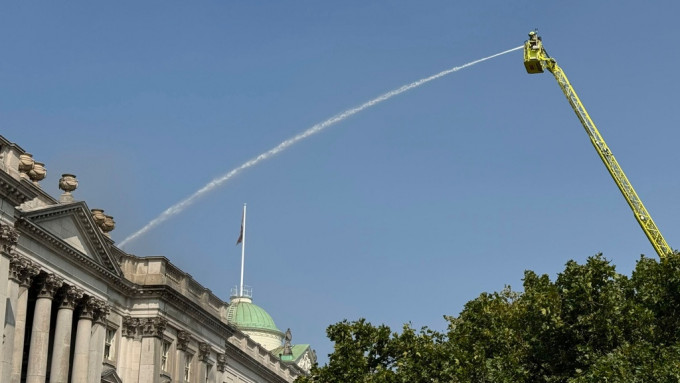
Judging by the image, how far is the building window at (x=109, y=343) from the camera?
6725 centimetres

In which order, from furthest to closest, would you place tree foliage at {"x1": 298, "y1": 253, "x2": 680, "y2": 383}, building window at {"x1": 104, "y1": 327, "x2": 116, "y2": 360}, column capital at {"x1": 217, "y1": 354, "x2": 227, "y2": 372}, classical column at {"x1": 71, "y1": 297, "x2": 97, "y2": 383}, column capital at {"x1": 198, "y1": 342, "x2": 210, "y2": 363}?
1. column capital at {"x1": 217, "y1": 354, "x2": 227, "y2": 372}
2. column capital at {"x1": 198, "y1": 342, "x2": 210, "y2": 363}
3. building window at {"x1": 104, "y1": 327, "x2": 116, "y2": 360}
4. classical column at {"x1": 71, "y1": 297, "x2": 97, "y2": 383}
5. tree foliage at {"x1": 298, "y1": 253, "x2": 680, "y2": 383}

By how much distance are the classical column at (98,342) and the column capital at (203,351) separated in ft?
39.2

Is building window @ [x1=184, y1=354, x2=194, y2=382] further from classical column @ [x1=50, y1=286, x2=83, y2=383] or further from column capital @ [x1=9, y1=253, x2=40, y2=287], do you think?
column capital @ [x1=9, y1=253, x2=40, y2=287]

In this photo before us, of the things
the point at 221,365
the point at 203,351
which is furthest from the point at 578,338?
the point at 221,365

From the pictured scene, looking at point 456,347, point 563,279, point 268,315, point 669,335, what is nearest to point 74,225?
point 456,347

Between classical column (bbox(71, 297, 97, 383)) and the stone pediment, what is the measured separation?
2.58 metres

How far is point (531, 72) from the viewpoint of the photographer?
93562mm

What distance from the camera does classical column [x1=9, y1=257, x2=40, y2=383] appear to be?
55438 millimetres

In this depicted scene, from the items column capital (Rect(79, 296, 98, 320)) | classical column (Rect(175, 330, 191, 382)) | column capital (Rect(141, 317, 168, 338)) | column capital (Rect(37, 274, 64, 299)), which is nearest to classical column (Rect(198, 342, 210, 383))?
classical column (Rect(175, 330, 191, 382))

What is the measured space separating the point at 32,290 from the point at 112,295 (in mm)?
8549

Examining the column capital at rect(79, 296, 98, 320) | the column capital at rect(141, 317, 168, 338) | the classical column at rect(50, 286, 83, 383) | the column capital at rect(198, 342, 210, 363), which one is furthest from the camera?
the column capital at rect(198, 342, 210, 363)

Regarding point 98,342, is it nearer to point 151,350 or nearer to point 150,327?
point 151,350

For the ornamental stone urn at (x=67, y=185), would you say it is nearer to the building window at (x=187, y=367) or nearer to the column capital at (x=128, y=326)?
the column capital at (x=128, y=326)

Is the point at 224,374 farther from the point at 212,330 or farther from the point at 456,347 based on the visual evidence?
the point at 456,347
